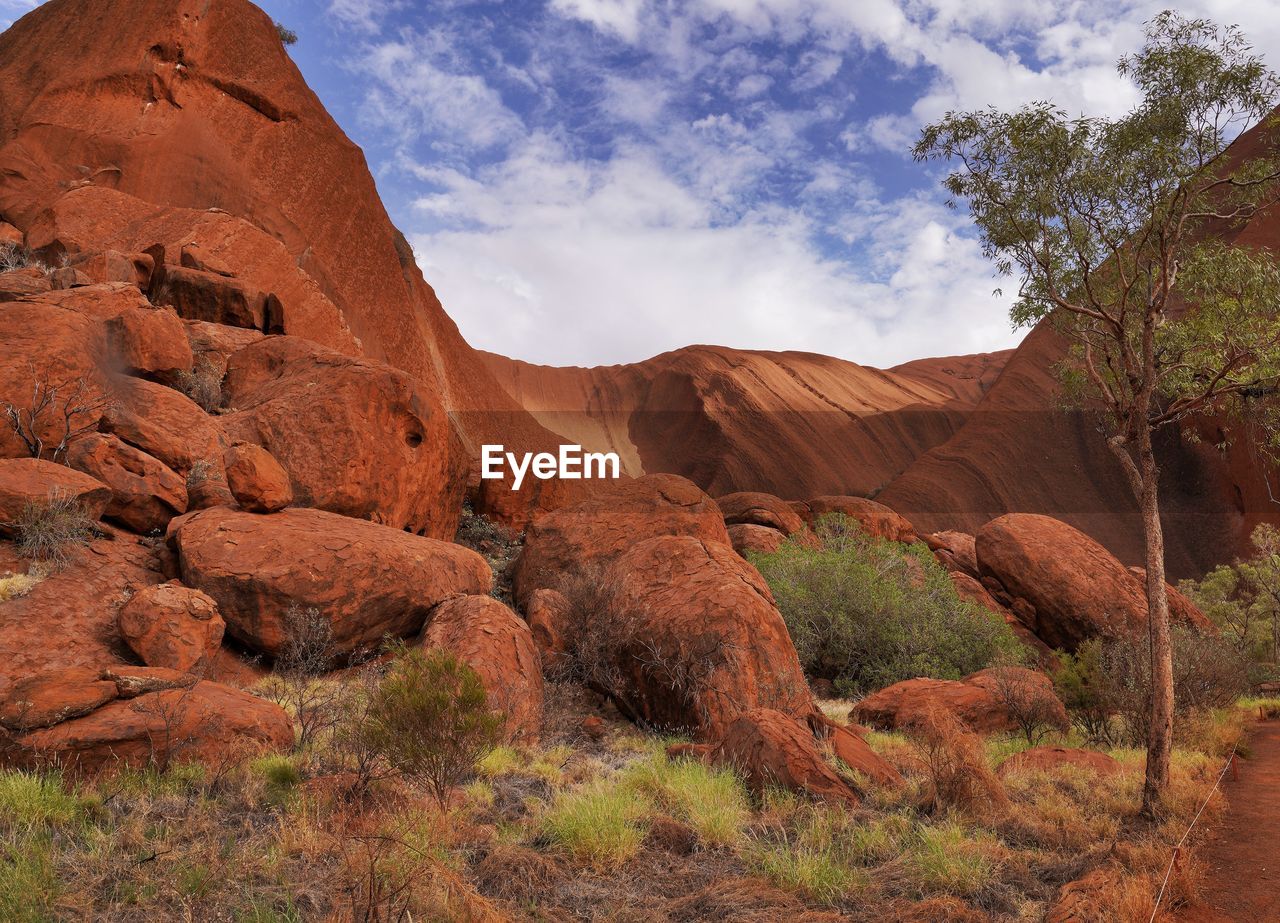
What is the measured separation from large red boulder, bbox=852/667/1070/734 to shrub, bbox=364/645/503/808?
6.73m

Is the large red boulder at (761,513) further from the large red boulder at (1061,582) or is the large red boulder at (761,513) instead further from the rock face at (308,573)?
the rock face at (308,573)

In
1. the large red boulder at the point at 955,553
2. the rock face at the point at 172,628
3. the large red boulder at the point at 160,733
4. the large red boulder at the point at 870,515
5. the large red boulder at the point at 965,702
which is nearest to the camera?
the large red boulder at the point at 160,733

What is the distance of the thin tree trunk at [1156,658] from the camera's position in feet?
23.1

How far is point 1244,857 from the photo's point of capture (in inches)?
244

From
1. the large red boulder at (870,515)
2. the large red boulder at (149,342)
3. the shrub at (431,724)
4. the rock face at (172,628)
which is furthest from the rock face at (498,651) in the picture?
the large red boulder at (870,515)

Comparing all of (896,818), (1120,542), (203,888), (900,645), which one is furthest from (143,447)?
(1120,542)

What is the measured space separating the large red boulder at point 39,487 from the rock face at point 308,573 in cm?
100

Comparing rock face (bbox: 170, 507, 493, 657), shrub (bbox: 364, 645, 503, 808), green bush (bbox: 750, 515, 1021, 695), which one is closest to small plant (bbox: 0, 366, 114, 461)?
rock face (bbox: 170, 507, 493, 657)

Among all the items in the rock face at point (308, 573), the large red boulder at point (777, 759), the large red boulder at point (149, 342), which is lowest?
the large red boulder at point (777, 759)

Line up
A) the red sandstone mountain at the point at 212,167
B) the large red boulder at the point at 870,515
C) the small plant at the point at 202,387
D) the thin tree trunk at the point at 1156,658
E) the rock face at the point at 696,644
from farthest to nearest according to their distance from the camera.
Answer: the large red boulder at the point at 870,515 → the red sandstone mountain at the point at 212,167 → the small plant at the point at 202,387 → the rock face at the point at 696,644 → the thin tree trunk at the point at 1156,658

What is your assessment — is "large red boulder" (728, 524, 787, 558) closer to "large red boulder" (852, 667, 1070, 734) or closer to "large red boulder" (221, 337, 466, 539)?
"large red boulder" (221, 337, 466, 539)

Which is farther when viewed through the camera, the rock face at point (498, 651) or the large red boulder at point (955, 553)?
the large red boulder at point (955, 553)

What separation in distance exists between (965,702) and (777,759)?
5830mm

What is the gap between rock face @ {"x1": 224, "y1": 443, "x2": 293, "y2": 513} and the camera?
36.8 ft
